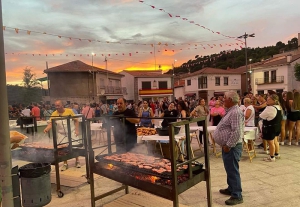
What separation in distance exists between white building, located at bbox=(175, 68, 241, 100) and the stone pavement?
3613 centimetres

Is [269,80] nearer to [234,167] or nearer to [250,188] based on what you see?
[250,188]

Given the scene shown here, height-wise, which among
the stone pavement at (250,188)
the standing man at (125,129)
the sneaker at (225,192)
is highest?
the standing man at (125,129)

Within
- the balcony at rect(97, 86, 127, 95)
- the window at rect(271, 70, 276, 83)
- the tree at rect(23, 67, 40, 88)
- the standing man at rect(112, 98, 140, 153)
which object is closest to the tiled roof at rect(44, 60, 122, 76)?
the balcony at rect(97, 86, 127, 95)

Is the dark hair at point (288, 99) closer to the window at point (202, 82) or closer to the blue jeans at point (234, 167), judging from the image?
the blue jeans at point (234, 167)

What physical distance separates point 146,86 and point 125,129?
39.6m

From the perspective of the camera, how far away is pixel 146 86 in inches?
1726

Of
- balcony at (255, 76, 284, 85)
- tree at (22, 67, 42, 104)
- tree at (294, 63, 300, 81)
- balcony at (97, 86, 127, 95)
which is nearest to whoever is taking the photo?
tree at (22, 67, 42, 104)

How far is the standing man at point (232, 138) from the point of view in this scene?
348 cm

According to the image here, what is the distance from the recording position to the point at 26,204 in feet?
11.2

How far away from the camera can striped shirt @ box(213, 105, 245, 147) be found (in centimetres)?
347

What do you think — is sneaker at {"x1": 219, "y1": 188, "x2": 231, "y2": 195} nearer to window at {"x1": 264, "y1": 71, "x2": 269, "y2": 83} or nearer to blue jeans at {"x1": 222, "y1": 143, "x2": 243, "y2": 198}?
blue jeans at {"x1": 222, "y1": 143, "x2": 243, "y2": 198}

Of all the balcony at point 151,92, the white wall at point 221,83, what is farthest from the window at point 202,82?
the balcony at point 151,92

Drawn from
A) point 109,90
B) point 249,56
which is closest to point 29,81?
point 109,90

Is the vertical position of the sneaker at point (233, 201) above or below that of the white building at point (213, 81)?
below
